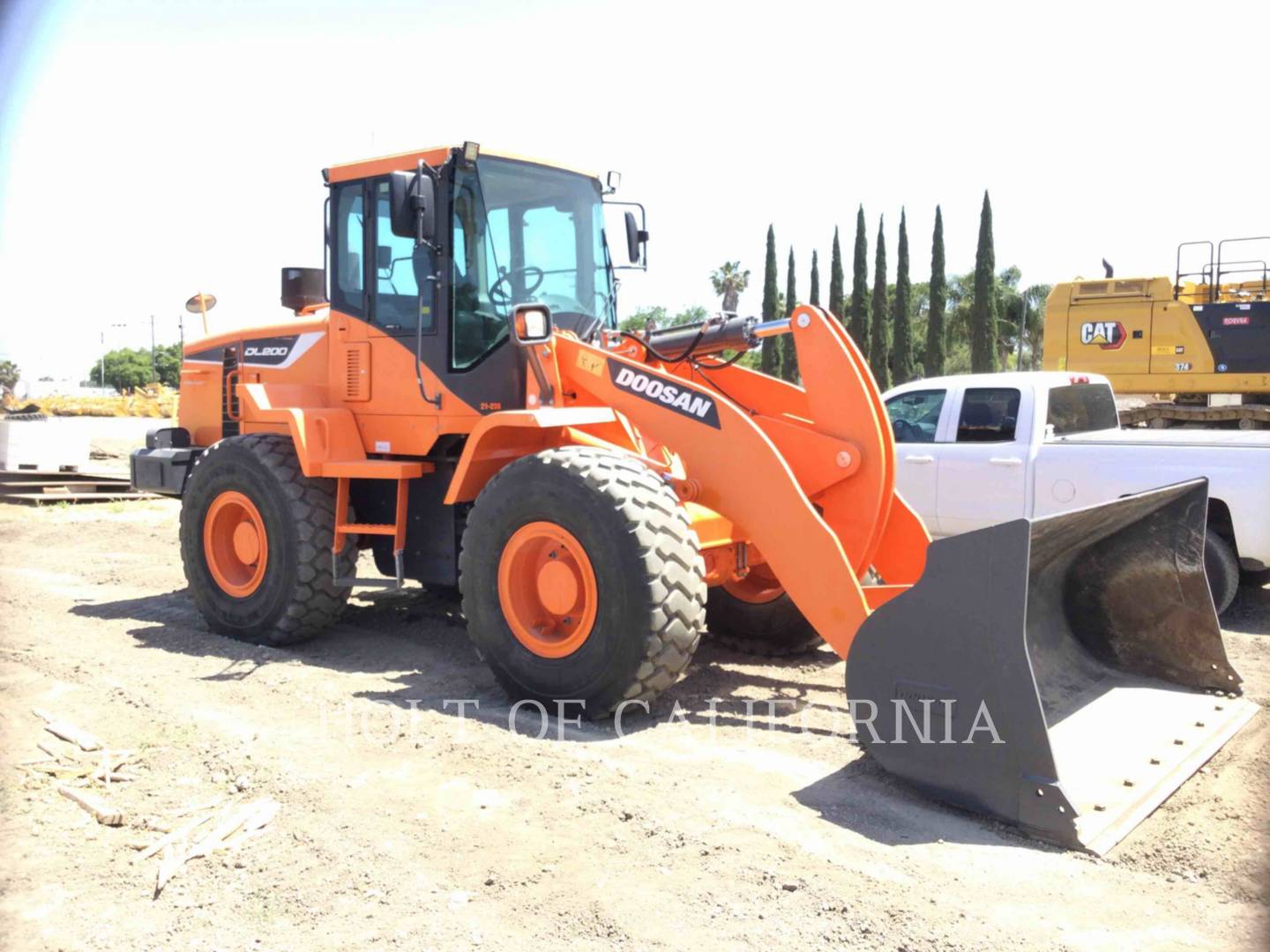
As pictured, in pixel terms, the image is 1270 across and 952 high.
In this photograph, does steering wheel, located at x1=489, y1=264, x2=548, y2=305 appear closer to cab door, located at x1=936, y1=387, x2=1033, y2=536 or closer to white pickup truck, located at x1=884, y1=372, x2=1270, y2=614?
white pickup truck, located at x1=884, y1=372, x2=1270, y2=614

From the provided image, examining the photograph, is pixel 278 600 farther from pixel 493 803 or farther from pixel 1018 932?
pixel 1018 932

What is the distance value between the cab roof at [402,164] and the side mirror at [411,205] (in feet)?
1.37

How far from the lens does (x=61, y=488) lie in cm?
1546

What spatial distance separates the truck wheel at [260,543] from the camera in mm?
6723

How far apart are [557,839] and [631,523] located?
63.0 inches

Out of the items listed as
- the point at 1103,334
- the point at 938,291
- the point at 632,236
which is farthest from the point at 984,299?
the point at 632,236

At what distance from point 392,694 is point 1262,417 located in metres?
11.6

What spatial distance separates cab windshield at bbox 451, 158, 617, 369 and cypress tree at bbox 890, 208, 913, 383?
3553 centimetres

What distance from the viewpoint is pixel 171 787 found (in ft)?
14.5

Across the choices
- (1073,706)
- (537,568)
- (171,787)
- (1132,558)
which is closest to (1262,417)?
(1132,558)

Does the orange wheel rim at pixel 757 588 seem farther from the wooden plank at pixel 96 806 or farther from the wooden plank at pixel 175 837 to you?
the wooden plank at pixel 96 806

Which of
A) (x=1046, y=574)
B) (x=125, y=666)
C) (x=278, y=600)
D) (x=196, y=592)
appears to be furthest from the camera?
(x=196, y=592)

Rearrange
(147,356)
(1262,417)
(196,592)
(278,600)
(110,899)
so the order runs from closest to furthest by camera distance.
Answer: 1. (110,899)
2. (278,600)
3. (196,592)
4. (1262,417)
5. (147,356)

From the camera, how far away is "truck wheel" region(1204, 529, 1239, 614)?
7.74 m
